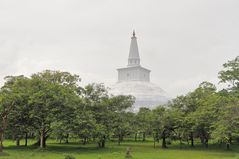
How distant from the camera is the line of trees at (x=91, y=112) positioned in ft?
140

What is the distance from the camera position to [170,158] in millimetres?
35719

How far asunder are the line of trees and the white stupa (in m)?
72.8

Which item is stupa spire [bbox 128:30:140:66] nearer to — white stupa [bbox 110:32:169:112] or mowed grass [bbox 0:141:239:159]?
white stupa [bbox 110:32:169:112]

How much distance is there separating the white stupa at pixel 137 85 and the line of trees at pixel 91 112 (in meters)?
72.8

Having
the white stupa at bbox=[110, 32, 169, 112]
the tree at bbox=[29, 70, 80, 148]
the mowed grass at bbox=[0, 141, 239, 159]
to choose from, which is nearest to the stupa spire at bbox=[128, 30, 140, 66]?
the white stupa at bbox=[110, 32, 169, 112]

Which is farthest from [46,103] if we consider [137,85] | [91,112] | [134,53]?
[134,53]

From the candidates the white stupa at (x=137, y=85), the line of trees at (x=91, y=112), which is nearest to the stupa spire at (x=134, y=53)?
the white stupa at (x=137, y=85)

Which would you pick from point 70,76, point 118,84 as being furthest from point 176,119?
point 118,84

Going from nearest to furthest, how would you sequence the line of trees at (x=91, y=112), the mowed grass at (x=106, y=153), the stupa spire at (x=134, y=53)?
1. the mowed grass at (x=106, y=153)
2. the line of trees at (x=91, y=112)
3. the stupa spire at (x=134, y=53)

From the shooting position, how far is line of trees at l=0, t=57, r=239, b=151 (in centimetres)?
4262

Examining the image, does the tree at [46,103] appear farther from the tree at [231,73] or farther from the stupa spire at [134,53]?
the stupa spire at [134,53]

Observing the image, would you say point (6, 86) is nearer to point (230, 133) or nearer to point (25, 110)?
point (25, 110)

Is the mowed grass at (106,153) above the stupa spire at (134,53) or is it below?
below

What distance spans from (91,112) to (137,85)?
87.8 metres
